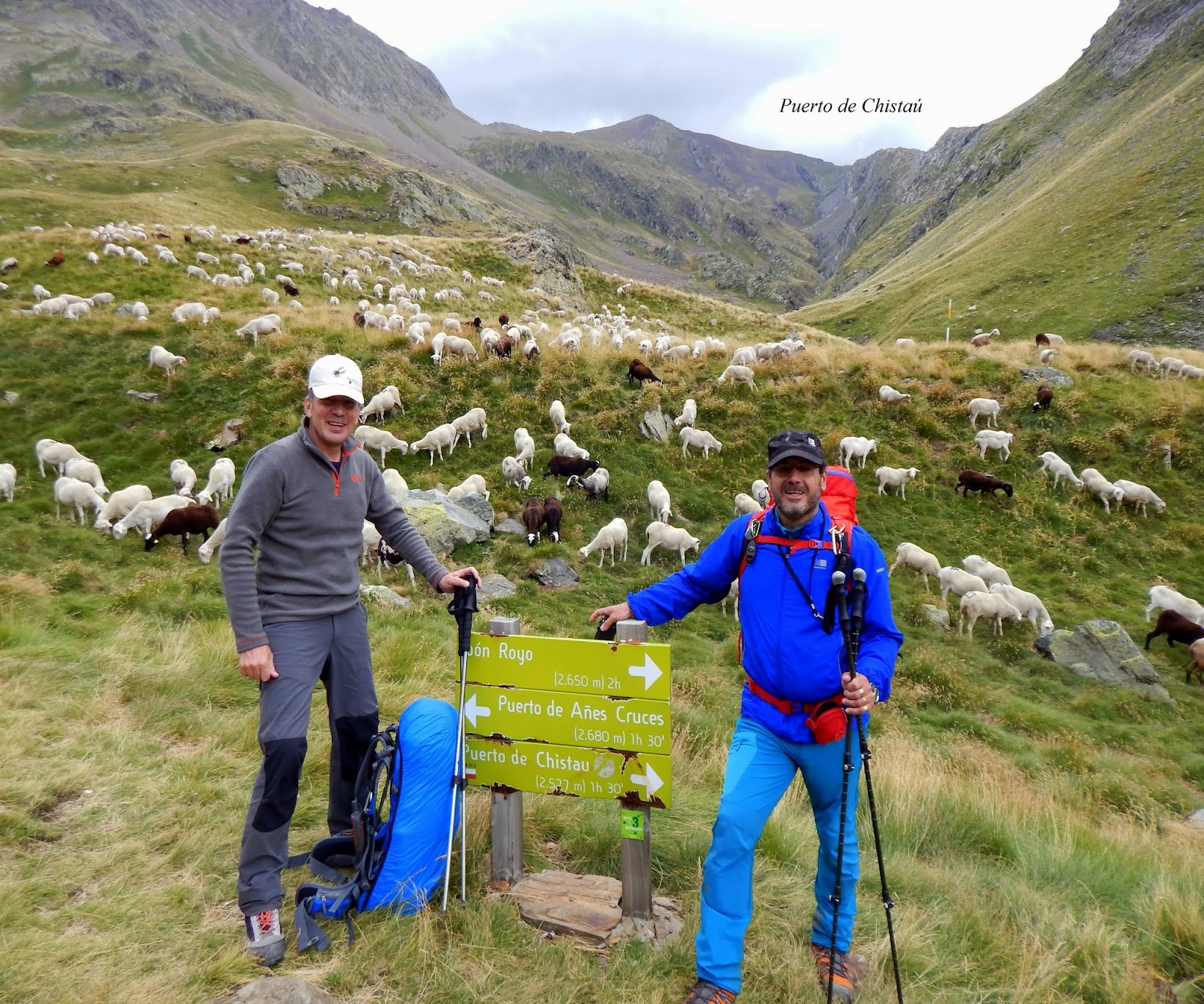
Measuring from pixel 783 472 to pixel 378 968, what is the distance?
3818 millimetres

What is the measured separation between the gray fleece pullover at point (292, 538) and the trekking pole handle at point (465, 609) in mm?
692

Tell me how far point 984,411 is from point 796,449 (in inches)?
770

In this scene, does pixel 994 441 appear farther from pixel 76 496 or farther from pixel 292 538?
pixel 76 496

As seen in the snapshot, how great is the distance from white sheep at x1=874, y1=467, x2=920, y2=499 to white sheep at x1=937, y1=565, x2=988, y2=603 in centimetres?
379

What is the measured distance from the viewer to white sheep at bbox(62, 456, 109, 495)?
14422 mm

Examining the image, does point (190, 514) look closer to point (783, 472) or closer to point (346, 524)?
point (346, 524)

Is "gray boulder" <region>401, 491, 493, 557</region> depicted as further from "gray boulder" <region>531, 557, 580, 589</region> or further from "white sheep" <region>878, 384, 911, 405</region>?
"white sheep" <region>878, 384, 911, 405</region>

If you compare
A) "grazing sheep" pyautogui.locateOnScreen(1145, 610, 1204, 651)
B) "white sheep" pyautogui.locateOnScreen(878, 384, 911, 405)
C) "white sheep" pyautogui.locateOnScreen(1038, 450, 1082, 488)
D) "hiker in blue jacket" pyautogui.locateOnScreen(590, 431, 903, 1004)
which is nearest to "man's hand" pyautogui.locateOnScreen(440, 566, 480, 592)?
"hiker in blue jacket" pyautogui.locateOnScreen(590, 431, 903, 1004)

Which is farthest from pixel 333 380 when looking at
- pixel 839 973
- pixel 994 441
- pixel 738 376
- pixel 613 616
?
pixel 994 441

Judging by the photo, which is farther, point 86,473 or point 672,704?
point 86,473

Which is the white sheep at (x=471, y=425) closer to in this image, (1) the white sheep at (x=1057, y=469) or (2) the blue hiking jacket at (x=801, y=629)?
(2) the blue hiking jacket at (x=801, y=629)

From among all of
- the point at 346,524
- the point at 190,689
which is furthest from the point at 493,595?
the point at 346,524

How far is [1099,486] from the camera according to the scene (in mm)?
16625

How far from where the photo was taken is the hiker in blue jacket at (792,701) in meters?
3.49
